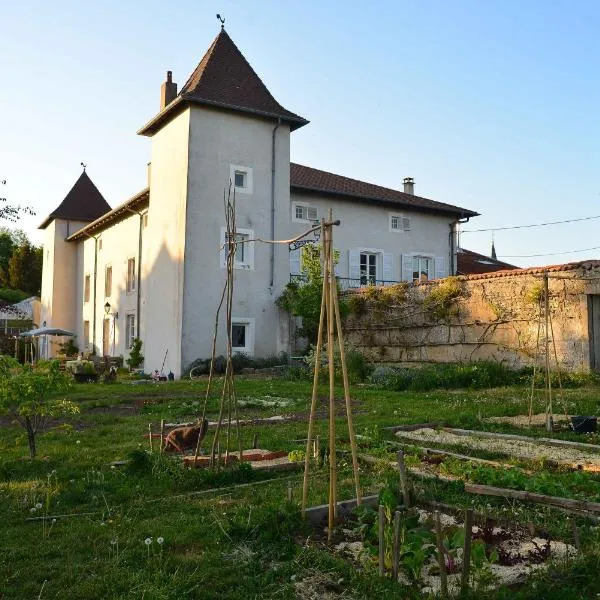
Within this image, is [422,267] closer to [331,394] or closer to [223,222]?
[223,222]

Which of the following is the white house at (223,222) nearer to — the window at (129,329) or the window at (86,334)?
the window at (129,329)

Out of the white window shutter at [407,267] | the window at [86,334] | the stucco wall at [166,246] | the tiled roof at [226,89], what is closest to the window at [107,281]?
the window at [86,334]

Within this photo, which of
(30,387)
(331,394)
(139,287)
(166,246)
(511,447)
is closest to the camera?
(331,394)

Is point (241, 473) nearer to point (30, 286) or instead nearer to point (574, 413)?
point (574, 413)

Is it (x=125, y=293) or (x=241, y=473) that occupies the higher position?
(x=125, y=293)

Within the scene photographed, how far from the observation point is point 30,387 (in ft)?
19.4

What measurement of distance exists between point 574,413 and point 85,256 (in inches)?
1088

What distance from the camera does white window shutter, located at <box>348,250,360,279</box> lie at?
24891 mm

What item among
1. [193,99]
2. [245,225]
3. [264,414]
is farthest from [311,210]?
[264,414]

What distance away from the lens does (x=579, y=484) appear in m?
4.96

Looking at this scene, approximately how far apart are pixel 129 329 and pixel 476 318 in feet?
47.7

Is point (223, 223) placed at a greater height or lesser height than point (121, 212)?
lesser

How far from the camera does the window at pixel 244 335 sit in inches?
819

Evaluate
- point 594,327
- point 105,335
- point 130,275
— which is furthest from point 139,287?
point 594,327
